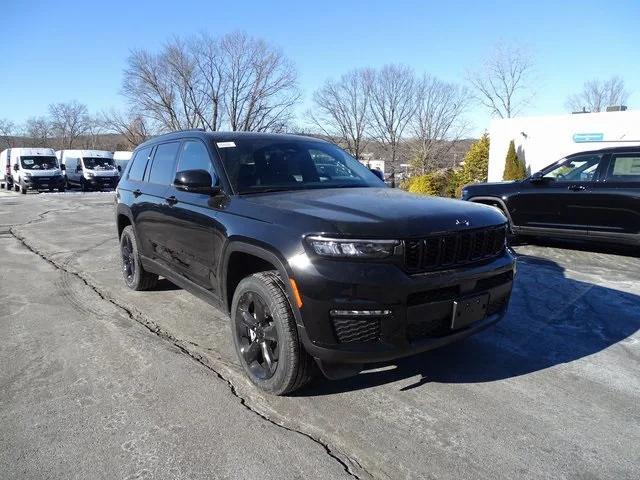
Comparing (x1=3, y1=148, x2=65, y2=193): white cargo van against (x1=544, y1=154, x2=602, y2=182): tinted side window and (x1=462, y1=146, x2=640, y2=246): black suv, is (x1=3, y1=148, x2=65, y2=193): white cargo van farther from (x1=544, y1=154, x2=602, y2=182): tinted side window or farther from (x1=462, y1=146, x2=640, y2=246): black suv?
(x1=544, y1=154, x2=602, y2=182): tinted side window

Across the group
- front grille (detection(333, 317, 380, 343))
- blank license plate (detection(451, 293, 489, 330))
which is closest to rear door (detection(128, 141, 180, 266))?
front grille (detection(333, 317, 380, 343))

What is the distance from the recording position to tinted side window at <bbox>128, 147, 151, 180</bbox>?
17.3 ft

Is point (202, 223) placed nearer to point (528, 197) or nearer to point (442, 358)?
point (442, 358)

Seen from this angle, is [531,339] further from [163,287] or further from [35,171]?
[35,171]

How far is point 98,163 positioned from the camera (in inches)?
1265

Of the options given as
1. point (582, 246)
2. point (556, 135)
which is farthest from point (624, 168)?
point (556, 135)

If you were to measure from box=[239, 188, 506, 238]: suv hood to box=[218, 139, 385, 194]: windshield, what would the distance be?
0.79 ft

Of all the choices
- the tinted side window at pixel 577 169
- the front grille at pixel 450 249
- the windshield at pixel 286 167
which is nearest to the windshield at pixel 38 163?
the tinted side window at pixel 577 169

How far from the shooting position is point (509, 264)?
3.21 meters

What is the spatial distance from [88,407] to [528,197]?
25.1ft

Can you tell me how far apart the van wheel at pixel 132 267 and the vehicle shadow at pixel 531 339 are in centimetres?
301

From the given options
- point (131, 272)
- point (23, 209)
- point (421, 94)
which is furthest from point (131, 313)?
point (421, 94)

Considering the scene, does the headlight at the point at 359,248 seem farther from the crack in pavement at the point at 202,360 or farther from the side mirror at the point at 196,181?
the side mirror at the point at 196,181

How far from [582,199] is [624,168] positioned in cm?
76
